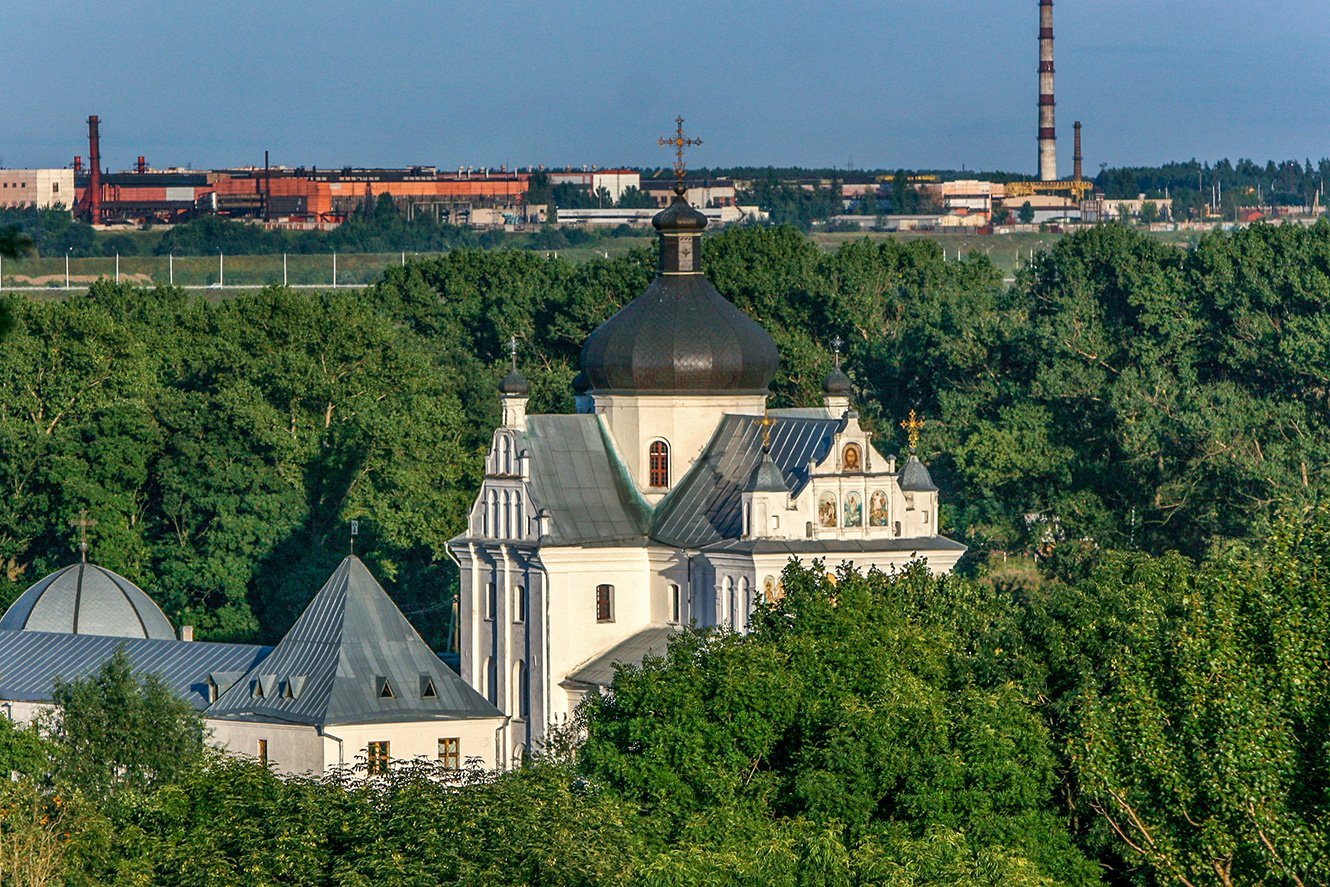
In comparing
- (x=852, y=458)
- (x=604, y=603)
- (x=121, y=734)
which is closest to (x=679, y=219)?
(x=852, y=458)

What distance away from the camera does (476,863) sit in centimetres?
4841

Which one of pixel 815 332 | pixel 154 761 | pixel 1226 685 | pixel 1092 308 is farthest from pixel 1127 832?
pixel 815 332

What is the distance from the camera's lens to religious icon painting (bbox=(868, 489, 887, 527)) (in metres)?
68.6

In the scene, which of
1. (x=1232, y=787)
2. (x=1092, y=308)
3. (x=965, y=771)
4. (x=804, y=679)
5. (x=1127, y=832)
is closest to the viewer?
(x=1232, y=787)

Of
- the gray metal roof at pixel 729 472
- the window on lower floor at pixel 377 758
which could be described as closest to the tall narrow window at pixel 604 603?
the gray metal roof at pixel 729 472

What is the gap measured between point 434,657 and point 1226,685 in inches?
994

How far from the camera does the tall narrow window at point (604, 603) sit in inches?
2800

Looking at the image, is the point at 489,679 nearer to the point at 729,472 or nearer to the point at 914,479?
the point at 729,472

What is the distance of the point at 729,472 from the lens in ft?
234

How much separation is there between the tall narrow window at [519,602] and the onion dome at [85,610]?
432 inches

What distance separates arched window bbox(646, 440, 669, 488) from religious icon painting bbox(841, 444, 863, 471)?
5200mm

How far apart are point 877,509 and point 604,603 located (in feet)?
18.8

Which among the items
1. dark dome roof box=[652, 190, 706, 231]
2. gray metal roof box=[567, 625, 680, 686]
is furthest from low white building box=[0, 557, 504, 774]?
dark dome roof box=[652, 190, 706, 231]

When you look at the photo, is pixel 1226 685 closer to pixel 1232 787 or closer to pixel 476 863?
pixel 1232 787
